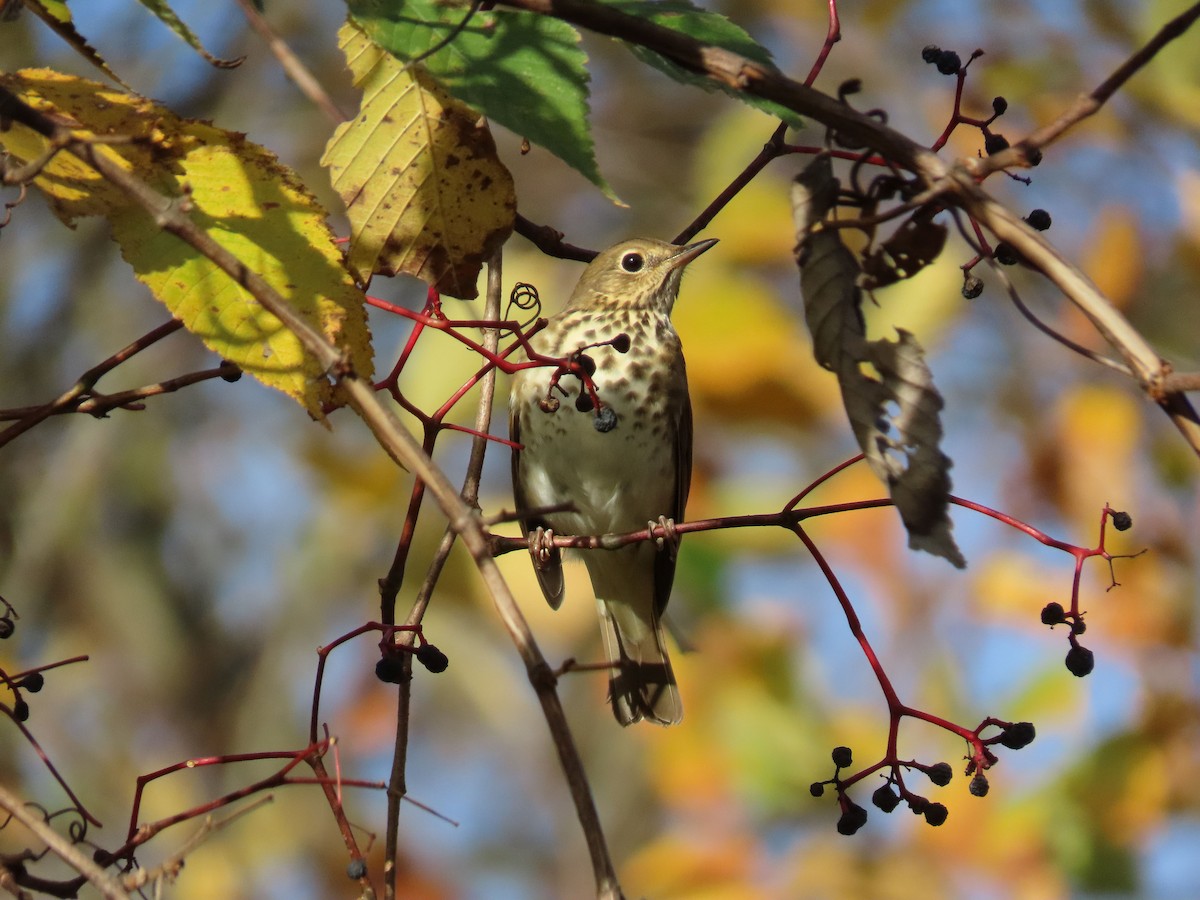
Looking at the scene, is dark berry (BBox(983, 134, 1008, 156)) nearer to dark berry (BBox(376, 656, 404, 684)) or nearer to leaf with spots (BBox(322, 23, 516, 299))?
leaf with spots (BBox(322, 23, 516, 299))

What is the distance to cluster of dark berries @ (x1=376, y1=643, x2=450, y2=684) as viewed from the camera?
1799 millimetres

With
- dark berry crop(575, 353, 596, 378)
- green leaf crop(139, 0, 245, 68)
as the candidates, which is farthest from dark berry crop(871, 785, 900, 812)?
green leaf crop(139, 0, 245, 68)

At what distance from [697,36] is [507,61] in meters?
0.23

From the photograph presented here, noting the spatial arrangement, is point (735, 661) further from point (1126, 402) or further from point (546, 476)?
point (1126, 402)

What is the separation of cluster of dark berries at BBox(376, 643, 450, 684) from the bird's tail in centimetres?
190

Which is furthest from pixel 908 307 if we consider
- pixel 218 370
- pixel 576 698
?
pixel 576 698

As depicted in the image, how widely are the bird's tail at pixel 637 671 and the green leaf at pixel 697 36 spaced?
2249 mm

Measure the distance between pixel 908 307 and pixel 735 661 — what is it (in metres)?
1.32

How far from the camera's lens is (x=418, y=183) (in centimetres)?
194

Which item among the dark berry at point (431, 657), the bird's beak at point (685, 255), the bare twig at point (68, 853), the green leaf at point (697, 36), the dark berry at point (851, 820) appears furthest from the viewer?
the bird's beak at point (685, 255)

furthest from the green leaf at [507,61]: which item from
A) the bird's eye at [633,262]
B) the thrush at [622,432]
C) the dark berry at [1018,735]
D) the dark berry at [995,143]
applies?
the bird's eye at [633,262]

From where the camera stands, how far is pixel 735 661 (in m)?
4.57

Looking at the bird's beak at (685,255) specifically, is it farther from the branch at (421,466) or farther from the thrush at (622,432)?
the branch at (421,466)

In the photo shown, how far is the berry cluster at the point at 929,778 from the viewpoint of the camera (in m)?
1.85
